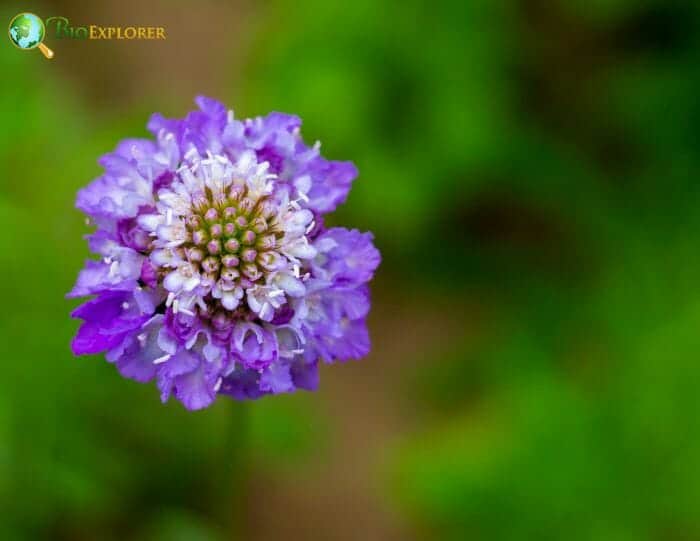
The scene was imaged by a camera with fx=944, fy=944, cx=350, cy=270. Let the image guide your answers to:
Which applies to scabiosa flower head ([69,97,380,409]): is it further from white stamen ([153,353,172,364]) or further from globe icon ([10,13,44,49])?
globe icon ([10,13,44,49])

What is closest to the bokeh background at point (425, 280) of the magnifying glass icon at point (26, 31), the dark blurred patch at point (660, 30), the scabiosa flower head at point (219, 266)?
the dark blurred patch at point (660, 30)

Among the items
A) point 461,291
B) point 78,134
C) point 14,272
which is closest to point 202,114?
point 14,272

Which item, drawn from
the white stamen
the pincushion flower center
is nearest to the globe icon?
the pincushion flower center

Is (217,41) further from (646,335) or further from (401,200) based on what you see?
(646,335)

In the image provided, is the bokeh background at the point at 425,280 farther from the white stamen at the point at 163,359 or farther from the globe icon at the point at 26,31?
the white stamen at the point at 163,359

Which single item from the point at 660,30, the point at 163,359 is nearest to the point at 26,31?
the point at 163,359

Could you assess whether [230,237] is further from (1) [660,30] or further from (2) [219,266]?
(1) [660,30]
